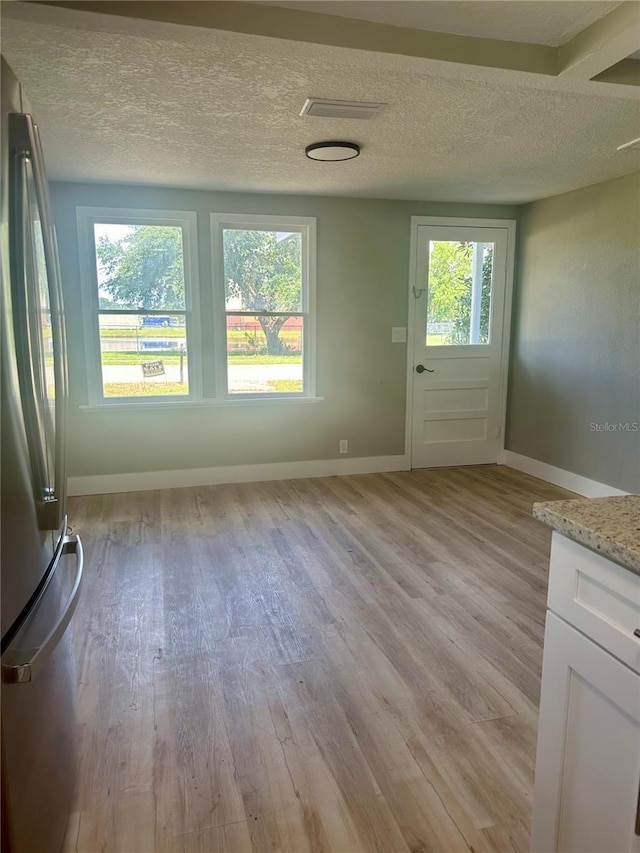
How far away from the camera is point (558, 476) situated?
4.65 m

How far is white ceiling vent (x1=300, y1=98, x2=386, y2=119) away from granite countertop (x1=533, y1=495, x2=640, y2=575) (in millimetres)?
2097

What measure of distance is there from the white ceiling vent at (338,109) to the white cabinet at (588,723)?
85.7 inches

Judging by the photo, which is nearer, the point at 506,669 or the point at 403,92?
the point at 506,669

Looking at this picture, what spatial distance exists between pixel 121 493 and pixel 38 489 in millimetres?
3404

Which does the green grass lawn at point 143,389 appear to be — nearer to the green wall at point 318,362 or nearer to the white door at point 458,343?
the green wall at point 318,362

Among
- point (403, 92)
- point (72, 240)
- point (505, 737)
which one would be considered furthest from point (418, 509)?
point (72, 240)

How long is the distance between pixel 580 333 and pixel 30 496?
4.27 m

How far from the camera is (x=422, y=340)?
5.01m

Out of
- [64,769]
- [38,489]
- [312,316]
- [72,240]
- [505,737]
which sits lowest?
[505,737]

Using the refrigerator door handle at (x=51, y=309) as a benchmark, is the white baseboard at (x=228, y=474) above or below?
below

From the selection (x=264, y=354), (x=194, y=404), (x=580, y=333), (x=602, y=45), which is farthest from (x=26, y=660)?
(x=580, y=333)

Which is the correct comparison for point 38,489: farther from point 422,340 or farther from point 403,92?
point 422,340

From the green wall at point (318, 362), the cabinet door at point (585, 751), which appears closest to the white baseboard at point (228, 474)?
the green wall at point (318, 362)

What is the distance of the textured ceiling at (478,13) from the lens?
1757 mm
